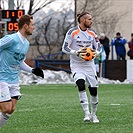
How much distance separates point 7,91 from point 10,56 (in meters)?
0.54

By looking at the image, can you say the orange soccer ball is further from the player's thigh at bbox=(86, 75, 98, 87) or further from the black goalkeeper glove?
the black goalkeeper glove

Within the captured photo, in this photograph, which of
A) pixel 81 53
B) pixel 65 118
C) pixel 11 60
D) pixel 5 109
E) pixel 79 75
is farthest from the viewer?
pixel 65 118

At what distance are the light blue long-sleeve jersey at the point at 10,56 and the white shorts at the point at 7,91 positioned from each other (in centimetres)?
7

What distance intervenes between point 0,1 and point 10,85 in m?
34.0

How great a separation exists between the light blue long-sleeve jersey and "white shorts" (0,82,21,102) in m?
0.07

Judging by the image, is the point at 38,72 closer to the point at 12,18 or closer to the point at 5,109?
the point at 5,109

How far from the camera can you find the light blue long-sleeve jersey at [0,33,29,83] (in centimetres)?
984

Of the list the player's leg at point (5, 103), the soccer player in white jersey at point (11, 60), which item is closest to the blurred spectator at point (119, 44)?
the soccer player in white jersey at point (11, 60)

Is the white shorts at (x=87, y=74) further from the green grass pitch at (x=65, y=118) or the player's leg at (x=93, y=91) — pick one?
the green grass pitch at (x=65, y=118)

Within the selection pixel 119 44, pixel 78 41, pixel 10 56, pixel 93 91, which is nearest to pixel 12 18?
pixel 119 44

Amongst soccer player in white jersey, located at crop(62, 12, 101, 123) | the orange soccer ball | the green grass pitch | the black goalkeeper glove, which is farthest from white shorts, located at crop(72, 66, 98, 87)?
the black goalkeeper glove

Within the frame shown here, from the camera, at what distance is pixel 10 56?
9.90 meters

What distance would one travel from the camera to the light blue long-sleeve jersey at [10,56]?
387 inches

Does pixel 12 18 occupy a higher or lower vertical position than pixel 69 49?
higher
